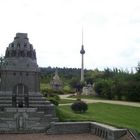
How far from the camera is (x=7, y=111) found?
2652cm

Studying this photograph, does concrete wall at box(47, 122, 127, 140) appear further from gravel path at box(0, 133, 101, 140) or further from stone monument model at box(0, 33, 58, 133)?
stone monument model at box(0, 33, 58, 133)

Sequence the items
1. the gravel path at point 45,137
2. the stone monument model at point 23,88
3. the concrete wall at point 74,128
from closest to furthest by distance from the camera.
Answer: the gravel path at point 45,137, the concrete wall at point 74,128, the stone monument model at point 23,88

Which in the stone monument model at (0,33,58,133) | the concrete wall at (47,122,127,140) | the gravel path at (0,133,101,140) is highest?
the stone monument model at (0,33,58,133)

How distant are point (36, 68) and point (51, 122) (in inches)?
214

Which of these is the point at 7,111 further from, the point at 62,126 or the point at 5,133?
the point at 62,126

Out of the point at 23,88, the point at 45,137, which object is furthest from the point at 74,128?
the point at 23,88

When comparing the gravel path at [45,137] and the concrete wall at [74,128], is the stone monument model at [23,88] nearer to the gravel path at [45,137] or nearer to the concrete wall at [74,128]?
the concrete wall at [74,128]

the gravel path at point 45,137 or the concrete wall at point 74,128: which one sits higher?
the concrete wall at point 74,128

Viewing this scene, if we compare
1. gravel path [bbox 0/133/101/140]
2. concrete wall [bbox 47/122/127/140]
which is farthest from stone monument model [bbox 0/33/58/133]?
gravel path [bbox 0/133/101/140]

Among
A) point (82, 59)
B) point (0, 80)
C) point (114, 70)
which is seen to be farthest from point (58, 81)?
point (0, 80)

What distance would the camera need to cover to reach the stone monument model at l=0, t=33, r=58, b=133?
1048 inches

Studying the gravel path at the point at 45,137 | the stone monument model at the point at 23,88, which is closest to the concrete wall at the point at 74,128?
the gravel path at the point at 45,137

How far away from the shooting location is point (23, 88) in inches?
1155

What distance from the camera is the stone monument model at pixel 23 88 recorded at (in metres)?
26.6
